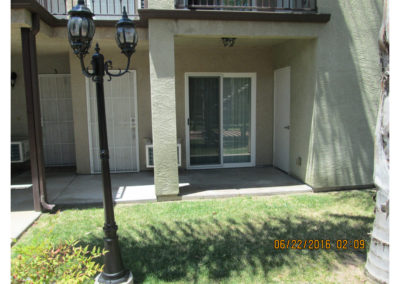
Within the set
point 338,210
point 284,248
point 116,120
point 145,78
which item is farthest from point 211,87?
point 284,248

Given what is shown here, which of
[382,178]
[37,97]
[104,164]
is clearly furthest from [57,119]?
[382,178]

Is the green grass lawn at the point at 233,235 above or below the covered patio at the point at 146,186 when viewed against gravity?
below

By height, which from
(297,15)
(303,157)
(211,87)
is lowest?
(303,157)

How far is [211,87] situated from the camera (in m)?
8.02

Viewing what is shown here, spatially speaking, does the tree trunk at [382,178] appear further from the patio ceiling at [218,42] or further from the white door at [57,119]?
the white door at [57,119]

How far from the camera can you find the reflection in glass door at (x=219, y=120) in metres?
8.00

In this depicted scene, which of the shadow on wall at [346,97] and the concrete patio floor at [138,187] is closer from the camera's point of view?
the concrete patio floor at [138,187]

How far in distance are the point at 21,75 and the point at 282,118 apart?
7.00 meters

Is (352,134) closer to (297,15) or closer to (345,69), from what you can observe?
(345,69)

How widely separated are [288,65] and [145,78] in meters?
3.50

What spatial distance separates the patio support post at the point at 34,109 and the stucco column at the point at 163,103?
75.6 inches

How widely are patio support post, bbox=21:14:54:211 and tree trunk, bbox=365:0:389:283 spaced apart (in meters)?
4.89
